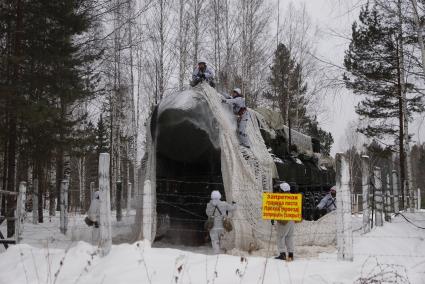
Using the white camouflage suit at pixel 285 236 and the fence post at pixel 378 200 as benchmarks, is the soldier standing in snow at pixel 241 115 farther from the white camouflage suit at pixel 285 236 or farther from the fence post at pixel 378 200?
the fence post at pixel 378 200

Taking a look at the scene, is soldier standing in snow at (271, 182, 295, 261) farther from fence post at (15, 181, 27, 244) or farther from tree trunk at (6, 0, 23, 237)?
tree trunk at (6, 0, 23, 237)

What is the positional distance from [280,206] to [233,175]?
227 centimetres

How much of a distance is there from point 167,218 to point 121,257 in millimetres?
3993

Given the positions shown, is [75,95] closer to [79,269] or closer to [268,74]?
[79,269]

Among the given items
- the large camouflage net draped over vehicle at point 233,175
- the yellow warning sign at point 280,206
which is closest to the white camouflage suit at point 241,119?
the large camouflage net draped over vehicle at point 233,175

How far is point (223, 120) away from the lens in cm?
926

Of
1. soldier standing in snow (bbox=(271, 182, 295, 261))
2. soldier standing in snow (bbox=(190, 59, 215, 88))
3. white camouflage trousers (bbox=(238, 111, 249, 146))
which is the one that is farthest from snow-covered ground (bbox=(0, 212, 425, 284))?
soldier standing in snow (bbox=(190, 59, 215, 88))

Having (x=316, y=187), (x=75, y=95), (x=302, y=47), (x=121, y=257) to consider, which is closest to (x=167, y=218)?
(x=121, y=257)

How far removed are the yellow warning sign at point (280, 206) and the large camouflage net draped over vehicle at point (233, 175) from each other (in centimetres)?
187

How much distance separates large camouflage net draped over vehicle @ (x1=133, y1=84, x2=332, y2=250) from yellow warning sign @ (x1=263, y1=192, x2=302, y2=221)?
6.12ft

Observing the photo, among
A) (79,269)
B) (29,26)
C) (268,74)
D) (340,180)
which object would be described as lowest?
(79,269)

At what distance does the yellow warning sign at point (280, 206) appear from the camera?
21.3 feet

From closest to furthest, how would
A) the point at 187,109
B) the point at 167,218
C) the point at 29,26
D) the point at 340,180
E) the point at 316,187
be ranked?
1. the point at 340,180
2. the point at 187,109
3. the point at 167,218
4. the point at 29,26
5. the point at 316,187

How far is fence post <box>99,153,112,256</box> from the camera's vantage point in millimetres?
6312
